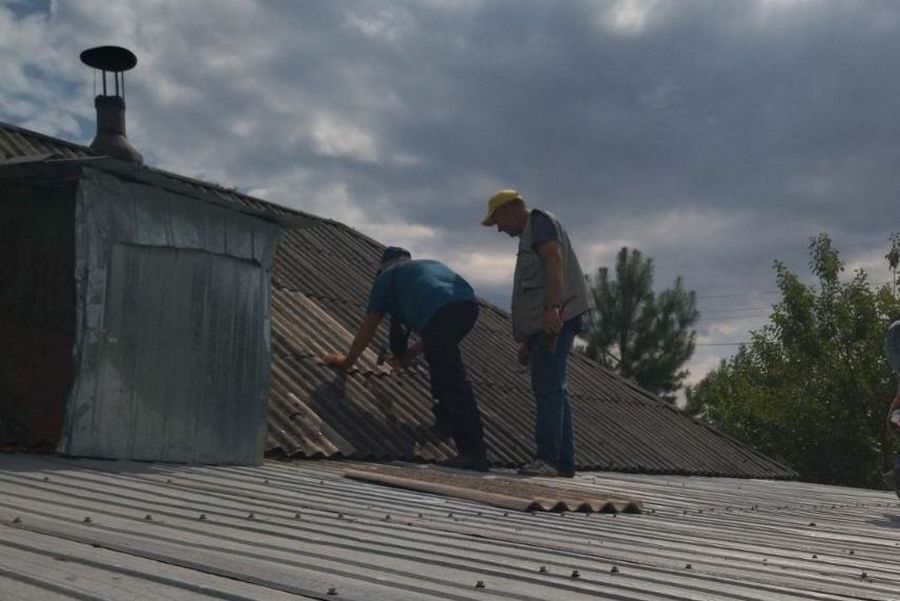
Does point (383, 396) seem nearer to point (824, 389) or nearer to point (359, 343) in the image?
point (359, 343)

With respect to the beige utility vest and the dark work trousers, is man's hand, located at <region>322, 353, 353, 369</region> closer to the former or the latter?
the dark work trousers

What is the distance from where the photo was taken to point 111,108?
10016 mm

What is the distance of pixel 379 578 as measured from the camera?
7.56 feet

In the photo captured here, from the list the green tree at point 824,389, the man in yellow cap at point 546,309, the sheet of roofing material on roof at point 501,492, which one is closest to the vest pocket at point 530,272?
the man in yellow cap at point 546,309

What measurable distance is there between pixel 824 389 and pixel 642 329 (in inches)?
223

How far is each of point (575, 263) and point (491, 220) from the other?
0.58 meters

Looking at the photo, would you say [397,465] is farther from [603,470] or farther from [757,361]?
[757,361]

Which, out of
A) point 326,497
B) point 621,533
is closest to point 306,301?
point 326,497

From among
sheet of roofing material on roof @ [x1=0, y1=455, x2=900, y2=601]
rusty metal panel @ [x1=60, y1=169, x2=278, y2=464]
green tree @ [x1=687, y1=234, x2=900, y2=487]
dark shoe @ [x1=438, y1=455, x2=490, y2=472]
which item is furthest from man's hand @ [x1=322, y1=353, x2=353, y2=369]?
green tree @ [x1=687, y1=234, x2=900, y2=487]

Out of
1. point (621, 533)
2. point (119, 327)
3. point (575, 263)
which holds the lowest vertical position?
point (621, 533)

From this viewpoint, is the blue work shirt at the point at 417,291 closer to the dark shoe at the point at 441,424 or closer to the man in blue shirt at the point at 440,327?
the man in blue shirt at the point at 440,327

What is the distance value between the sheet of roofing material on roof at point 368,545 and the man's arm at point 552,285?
1573 mm

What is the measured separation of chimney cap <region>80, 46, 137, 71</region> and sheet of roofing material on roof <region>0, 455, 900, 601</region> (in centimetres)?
575

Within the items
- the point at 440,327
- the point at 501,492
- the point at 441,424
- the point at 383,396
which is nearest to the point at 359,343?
the point at 383,396
